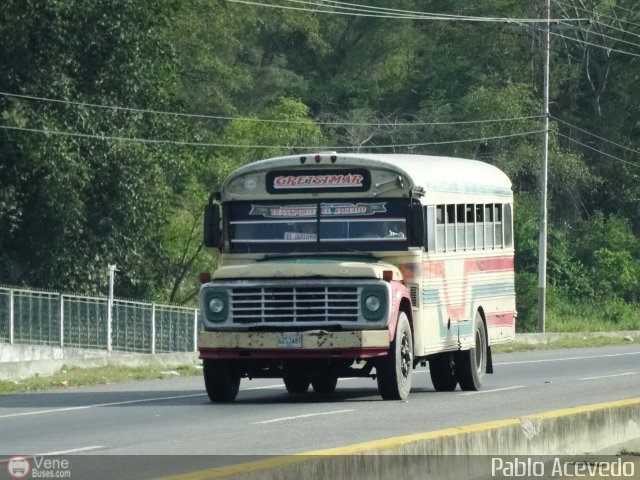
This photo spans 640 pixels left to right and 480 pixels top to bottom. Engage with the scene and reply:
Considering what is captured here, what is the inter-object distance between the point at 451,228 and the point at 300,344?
360 cm

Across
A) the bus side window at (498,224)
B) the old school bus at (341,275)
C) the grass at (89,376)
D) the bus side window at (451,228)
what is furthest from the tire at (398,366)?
the grass at (89,376)

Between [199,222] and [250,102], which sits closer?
[199,222]

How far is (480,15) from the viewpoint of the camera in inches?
2906

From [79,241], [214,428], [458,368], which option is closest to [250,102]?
[79,241]

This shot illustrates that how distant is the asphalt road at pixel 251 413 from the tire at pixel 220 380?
0.18 metres

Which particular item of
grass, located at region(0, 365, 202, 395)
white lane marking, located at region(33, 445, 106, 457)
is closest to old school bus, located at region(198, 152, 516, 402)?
grass, located at region(0, 365, 202, 395)

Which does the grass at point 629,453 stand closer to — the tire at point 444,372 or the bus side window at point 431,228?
the bus side window at point 431,228

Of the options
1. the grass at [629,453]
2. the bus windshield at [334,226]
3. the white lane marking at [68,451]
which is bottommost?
the white lane marking at [68,451]

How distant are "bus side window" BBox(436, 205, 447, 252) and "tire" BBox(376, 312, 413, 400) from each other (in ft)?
5.26

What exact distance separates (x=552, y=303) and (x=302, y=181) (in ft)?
142

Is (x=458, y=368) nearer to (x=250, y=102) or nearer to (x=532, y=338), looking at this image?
(x=532, y=338)

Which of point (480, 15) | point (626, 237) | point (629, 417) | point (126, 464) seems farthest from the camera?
point (480, 15)

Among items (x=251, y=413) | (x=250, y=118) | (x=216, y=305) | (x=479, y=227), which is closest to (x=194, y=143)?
(x=250, y=118)

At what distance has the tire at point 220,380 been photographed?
20125 mm
